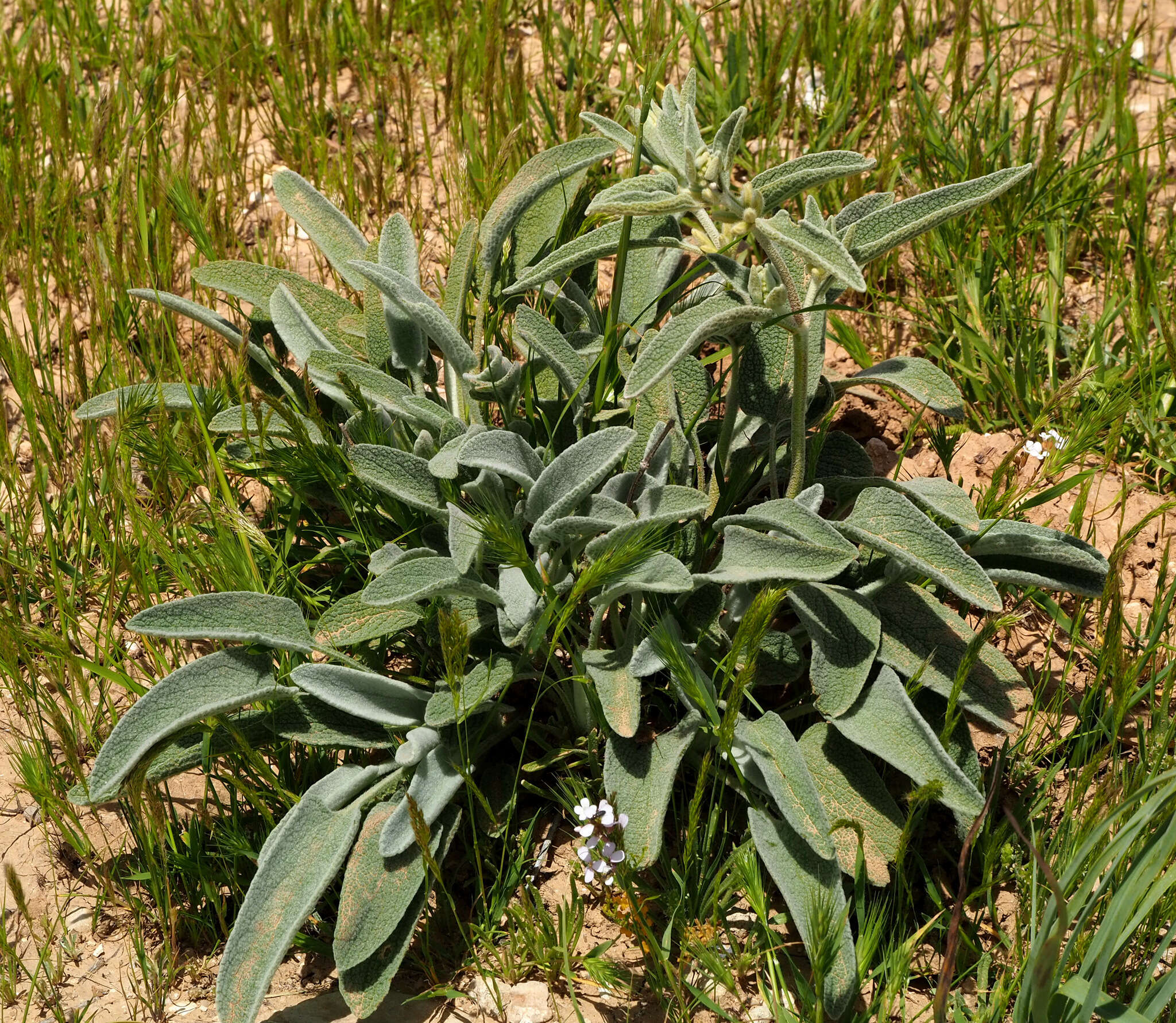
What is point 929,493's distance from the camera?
2213 millimetres

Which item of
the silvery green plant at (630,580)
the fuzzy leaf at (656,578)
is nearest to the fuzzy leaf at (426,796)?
the silvery green plant at (630,580)

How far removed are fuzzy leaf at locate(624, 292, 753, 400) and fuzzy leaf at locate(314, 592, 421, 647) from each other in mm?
636

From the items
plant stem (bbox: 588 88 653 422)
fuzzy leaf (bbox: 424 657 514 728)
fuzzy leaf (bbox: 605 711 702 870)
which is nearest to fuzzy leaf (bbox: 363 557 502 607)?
fuzzy leaf (bbox: 424 657 514 728)

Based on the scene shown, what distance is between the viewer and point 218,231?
3.21 m

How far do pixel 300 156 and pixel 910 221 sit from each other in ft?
7.06

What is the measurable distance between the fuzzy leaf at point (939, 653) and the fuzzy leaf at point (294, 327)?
1.27 m

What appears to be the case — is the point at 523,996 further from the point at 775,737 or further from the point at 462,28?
the point at 462,28

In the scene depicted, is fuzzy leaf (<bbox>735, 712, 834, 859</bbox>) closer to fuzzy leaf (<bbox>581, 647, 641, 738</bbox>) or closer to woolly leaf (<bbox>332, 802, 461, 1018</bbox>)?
fuzzy leaf (<bbox>581, 647, 641, 738</bbox>)

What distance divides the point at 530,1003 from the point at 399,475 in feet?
3.23

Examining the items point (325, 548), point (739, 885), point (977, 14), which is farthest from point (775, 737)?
point (977, 14)

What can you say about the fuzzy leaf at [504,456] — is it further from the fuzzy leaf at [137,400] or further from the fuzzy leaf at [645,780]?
the fuzzy leaf at [137,400]

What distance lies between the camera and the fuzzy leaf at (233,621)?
2008mm

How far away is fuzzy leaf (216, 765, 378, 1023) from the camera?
6.12 ft

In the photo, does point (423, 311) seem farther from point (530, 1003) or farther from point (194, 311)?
point (530, 1003)
